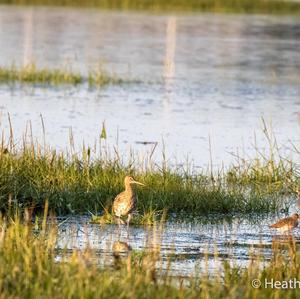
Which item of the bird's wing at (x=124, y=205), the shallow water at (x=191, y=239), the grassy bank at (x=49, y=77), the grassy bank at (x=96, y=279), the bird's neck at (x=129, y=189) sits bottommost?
the grassy bank at (x=49, y=77)

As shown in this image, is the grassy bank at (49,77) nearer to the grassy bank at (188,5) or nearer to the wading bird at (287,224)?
the wading bird at (287,224)

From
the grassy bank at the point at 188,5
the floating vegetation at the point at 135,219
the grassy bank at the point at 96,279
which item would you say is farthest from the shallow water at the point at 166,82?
the grassy bank at the point at 96,279

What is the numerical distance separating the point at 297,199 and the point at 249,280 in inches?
198

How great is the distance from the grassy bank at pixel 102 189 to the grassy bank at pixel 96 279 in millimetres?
2896

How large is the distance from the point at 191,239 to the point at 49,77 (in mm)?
15406

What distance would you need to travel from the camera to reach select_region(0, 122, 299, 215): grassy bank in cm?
1144

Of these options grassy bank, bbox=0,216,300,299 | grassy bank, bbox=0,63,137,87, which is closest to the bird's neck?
grassy bank, bbox=0,216,300,299

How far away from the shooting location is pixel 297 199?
1286 cm

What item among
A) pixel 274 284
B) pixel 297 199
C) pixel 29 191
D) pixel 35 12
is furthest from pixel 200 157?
pixel 35 12

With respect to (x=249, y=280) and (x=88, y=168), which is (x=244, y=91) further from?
(x=249, y=280)

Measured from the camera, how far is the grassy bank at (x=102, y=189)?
1144 centimetres

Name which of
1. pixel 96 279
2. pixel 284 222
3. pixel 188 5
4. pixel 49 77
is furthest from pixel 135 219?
pixel 188 5

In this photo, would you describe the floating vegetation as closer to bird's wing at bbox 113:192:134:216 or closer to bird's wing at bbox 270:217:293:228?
bird's wing at bbox 113:192:134:216

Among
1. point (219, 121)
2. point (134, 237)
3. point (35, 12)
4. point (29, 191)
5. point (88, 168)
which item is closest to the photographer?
point (134, 237)
